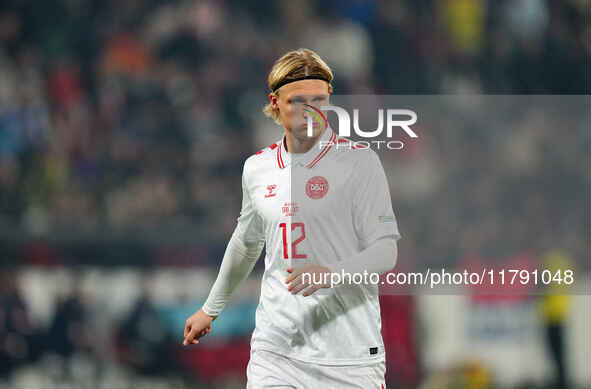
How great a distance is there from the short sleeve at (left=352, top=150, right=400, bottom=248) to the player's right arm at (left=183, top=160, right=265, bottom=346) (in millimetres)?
524

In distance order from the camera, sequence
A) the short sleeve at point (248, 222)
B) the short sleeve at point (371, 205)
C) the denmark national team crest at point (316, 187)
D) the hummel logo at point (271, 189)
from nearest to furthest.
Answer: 1. the short sleeve at point (371, 205)
2. the denmark national team crest at point (316, 187)
3. the hummel logo at point (271, 189)
4. the short sleeve at point (248, 222)

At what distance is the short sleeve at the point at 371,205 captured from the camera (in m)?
3.95

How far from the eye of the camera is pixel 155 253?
29.5 ft

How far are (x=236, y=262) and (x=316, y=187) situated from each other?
62 cm

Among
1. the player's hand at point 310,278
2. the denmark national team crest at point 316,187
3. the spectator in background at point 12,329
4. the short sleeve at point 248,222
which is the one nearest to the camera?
the player's hand at point 310,278

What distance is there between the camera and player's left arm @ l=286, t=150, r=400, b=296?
12.5 feet

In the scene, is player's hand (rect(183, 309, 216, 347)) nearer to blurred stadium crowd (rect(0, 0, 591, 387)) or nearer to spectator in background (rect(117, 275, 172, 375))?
blurred stadium crowd (rect(0, 0, 591, 387))

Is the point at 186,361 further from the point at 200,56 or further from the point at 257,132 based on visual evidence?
the point at 200,56

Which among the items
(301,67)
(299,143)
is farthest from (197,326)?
(301,67)

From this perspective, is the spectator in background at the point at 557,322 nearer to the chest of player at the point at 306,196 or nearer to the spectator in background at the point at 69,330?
the spectator in background at the point at 69,330

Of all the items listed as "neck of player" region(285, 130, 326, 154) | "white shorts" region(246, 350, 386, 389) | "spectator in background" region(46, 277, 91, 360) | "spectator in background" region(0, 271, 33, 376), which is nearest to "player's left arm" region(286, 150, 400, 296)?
"neck of player" region(285, 130, 326, 154)

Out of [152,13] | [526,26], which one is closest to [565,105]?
[526,26]

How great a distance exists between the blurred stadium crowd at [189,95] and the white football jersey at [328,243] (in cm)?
263

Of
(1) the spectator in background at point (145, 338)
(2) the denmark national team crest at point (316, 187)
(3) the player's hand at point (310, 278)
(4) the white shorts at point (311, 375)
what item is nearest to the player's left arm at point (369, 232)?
(3) the player's hand at point (310, 278)
